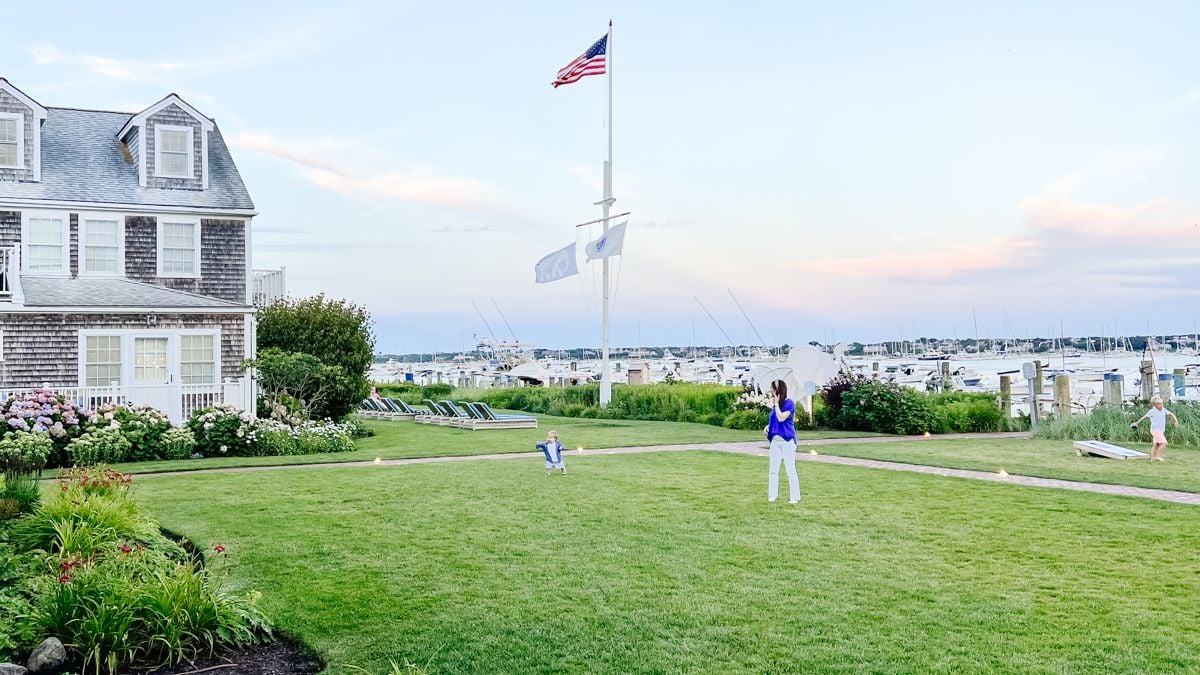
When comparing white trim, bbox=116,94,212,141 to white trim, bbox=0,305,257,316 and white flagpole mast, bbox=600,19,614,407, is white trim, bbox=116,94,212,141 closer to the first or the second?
white trim, bbox=0,305,257,316

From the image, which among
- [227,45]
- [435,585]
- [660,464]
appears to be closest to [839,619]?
[435,585]

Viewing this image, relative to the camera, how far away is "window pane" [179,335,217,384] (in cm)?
2330

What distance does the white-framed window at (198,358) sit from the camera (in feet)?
76.4

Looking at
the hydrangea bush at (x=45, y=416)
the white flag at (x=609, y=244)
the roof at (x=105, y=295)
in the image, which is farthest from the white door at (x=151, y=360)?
the white flag at (x=609, y=244)

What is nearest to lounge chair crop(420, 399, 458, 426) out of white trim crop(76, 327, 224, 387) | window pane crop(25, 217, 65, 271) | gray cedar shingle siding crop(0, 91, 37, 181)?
white trim crop(76, 327, 224, 387)

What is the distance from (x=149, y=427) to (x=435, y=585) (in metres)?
12.7

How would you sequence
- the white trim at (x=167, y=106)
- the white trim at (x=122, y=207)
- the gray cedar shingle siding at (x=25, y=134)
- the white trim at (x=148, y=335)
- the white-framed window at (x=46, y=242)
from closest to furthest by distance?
the white trim at (x=148, y=335) → the white trim at (x=122, y=207) → the white-framed window at (x=46, y=242) → the gray cedar shingle siding at (x=25, y=134) → the white trim at (x=167, y=106)

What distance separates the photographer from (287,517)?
11.0 metres

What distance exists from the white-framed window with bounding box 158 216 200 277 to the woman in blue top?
1732cm

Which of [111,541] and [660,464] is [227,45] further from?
[111,541]

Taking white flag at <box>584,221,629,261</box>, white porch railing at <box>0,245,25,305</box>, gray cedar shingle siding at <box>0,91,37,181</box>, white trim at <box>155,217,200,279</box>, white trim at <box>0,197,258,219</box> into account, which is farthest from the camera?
white flag at <box>584,221,629,261</box>

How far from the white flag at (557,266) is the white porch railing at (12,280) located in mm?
14872

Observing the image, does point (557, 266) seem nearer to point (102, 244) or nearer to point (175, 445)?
point (102, 244)

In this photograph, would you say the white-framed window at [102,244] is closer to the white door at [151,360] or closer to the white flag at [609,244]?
the white door at [151,360]
